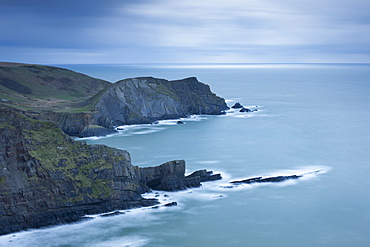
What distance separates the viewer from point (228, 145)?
206 feet

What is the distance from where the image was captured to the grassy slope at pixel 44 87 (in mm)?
84125

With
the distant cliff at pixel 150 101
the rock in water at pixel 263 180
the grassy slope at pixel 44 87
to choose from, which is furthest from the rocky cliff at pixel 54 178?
the grassy slope at pixel 44 87

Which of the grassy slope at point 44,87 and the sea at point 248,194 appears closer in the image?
the sea at point 248,194

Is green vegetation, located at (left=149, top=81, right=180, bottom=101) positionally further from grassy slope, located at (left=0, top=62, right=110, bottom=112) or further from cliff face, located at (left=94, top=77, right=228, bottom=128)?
grassy slope, located at (left=0, top=62, right=110, bottom=112)

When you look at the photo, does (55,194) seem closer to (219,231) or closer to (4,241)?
(4,241)

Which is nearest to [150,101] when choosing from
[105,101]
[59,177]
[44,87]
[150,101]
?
[150,101]

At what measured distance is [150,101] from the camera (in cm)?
8506

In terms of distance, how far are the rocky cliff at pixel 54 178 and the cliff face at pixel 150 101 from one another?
3925 centimetres

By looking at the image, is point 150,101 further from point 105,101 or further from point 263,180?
point 263,180

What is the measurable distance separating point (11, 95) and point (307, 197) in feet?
216

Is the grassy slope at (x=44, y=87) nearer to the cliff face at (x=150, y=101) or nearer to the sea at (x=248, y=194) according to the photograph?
the cliff face at (x=150, y=101)

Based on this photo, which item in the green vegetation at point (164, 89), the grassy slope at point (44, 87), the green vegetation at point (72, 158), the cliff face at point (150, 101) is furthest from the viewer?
the green vegetation at point (164, 89)

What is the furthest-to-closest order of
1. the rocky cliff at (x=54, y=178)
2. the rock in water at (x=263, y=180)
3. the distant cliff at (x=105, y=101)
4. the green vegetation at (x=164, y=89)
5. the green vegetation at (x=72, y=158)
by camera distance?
the green vegetation at (x=164, y=89)
the distant cliff at (x=105, y=101)
the rock in water at (x=263, y=180)
the green vegetation at (x=72, y=158)
the rocky cliff at (x=54, y=178)

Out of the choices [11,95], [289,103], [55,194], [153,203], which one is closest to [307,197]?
[153,203]
